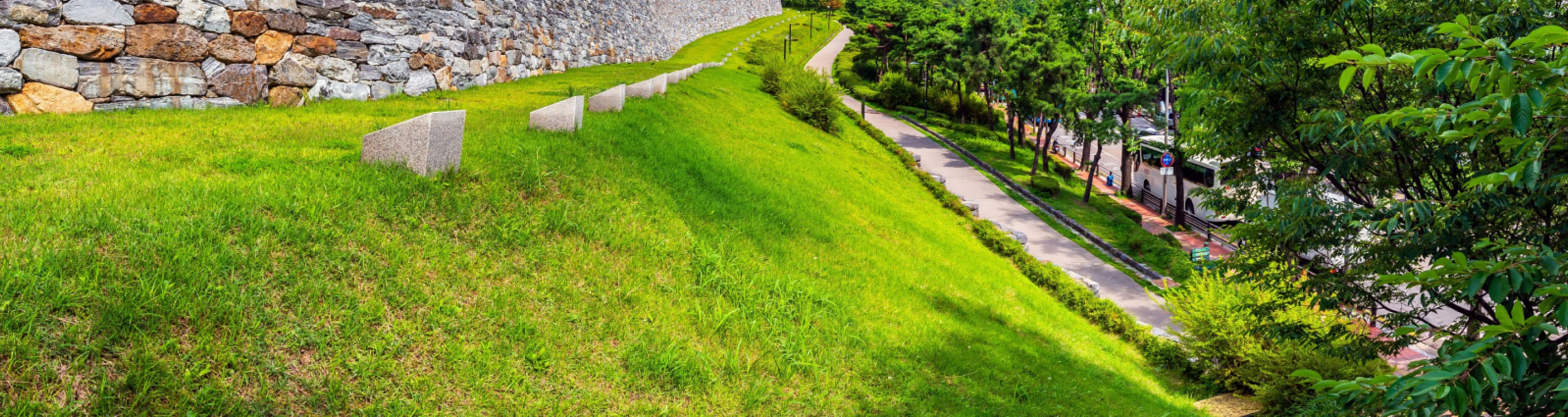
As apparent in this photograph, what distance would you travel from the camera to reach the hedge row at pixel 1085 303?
508 inches

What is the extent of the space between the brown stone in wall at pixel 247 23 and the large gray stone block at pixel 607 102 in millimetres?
4236

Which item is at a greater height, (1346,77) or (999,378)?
(1346,77)

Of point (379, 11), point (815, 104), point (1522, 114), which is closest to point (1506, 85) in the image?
point (1522, 114)

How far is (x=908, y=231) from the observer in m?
14.0

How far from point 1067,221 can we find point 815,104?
9.79 metres

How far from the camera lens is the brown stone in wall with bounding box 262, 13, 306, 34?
10125mm

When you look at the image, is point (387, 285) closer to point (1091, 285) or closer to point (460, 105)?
point (460, 105)

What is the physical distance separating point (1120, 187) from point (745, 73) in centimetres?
1847

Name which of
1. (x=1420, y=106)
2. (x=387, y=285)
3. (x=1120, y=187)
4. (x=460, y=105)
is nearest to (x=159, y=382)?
(x=387, y=285)

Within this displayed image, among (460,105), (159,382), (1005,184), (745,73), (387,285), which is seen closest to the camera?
(159,382)

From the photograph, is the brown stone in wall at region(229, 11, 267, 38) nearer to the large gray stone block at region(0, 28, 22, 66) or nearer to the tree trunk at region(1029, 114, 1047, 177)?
the large gray stone block at region(0, 28, 22, 66)

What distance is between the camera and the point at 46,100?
7.86m

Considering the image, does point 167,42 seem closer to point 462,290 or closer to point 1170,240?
point 462,290

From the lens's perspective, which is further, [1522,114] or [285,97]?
[285,97]
